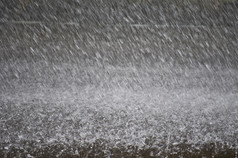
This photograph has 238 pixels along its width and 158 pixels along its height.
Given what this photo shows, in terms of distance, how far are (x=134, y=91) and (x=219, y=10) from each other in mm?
6719

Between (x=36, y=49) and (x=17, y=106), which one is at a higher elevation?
(x=36, y=49)

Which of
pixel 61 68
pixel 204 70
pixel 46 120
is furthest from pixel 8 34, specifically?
pixel 204 70

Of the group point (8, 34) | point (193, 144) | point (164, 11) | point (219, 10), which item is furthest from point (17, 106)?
point (219, 10)

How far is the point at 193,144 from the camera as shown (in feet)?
6.41

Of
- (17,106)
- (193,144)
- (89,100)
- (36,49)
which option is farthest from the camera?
(36,49)

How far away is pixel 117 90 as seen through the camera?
9.58 feet

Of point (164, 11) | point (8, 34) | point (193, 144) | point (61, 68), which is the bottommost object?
point (193, 144)

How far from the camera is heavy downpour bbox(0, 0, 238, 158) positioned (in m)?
1.92

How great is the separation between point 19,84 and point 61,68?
29.3 inches

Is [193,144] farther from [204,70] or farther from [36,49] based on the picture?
[36,49]

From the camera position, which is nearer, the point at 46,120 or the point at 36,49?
the point at 46,120

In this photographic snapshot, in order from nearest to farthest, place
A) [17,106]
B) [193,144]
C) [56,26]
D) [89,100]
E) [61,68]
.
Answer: [193,144] < [17,106] < [89,100] < [61,68] < [56,26]

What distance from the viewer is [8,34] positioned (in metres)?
5.09

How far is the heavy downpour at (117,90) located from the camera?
1918mm
